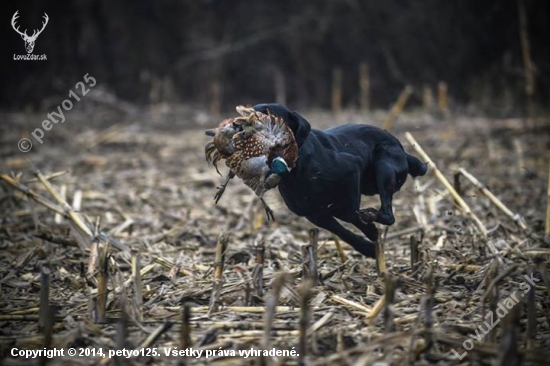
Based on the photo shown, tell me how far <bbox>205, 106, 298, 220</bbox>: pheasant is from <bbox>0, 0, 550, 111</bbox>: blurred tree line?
1447 centimetres

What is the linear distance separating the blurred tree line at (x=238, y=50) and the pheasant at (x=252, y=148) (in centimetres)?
1447

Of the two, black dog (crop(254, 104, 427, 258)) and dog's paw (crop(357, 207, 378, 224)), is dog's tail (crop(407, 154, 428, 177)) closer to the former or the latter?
black dog (crop(254, 104, 427, 258))

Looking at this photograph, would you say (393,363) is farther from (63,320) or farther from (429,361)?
(63,320)

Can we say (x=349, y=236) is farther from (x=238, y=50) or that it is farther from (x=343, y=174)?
(x=238, y=50)

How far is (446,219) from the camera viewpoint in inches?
277

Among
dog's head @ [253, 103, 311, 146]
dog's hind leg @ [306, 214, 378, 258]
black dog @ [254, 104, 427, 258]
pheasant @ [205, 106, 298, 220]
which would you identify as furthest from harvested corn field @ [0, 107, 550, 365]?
dog's head @ [253, 103, 311, 146]

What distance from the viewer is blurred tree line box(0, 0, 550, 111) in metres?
19.0

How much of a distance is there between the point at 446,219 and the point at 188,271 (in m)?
2.95

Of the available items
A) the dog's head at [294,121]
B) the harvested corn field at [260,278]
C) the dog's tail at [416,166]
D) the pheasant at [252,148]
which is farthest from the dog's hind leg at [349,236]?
the pheasant at [252,148]

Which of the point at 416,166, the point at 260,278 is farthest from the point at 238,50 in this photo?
the point at 260,278

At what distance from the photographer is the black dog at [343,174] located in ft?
15.4

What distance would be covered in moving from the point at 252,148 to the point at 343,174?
0.84 meters

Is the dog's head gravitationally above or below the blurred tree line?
below

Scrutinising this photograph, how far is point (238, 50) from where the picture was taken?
20250 millimetres
